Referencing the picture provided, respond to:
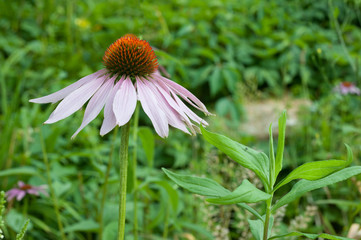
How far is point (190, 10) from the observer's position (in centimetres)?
329

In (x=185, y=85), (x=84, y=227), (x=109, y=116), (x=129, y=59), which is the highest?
(x=185, y=85)

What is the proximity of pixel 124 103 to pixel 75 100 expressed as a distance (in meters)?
0.10

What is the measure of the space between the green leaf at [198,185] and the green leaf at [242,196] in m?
0.06

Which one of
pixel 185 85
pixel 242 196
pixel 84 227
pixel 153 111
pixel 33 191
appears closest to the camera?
pixel 242 196

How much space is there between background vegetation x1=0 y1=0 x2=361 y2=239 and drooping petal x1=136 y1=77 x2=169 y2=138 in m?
0.37

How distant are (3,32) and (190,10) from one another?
4.83ft

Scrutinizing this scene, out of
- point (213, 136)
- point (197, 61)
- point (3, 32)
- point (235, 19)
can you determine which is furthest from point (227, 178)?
point (3, 32)

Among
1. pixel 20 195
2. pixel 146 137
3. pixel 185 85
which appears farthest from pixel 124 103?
pixel 185 85

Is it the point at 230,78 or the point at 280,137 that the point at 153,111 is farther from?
the point at 230,78

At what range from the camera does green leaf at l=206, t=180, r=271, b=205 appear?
1.69ft

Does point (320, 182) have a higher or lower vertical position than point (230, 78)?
lower

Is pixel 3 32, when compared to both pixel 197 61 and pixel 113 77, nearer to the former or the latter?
pixel 197 61

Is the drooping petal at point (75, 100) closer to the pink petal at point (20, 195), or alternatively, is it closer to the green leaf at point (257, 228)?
the green leaf at point (257, 228)

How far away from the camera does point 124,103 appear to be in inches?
24.1
